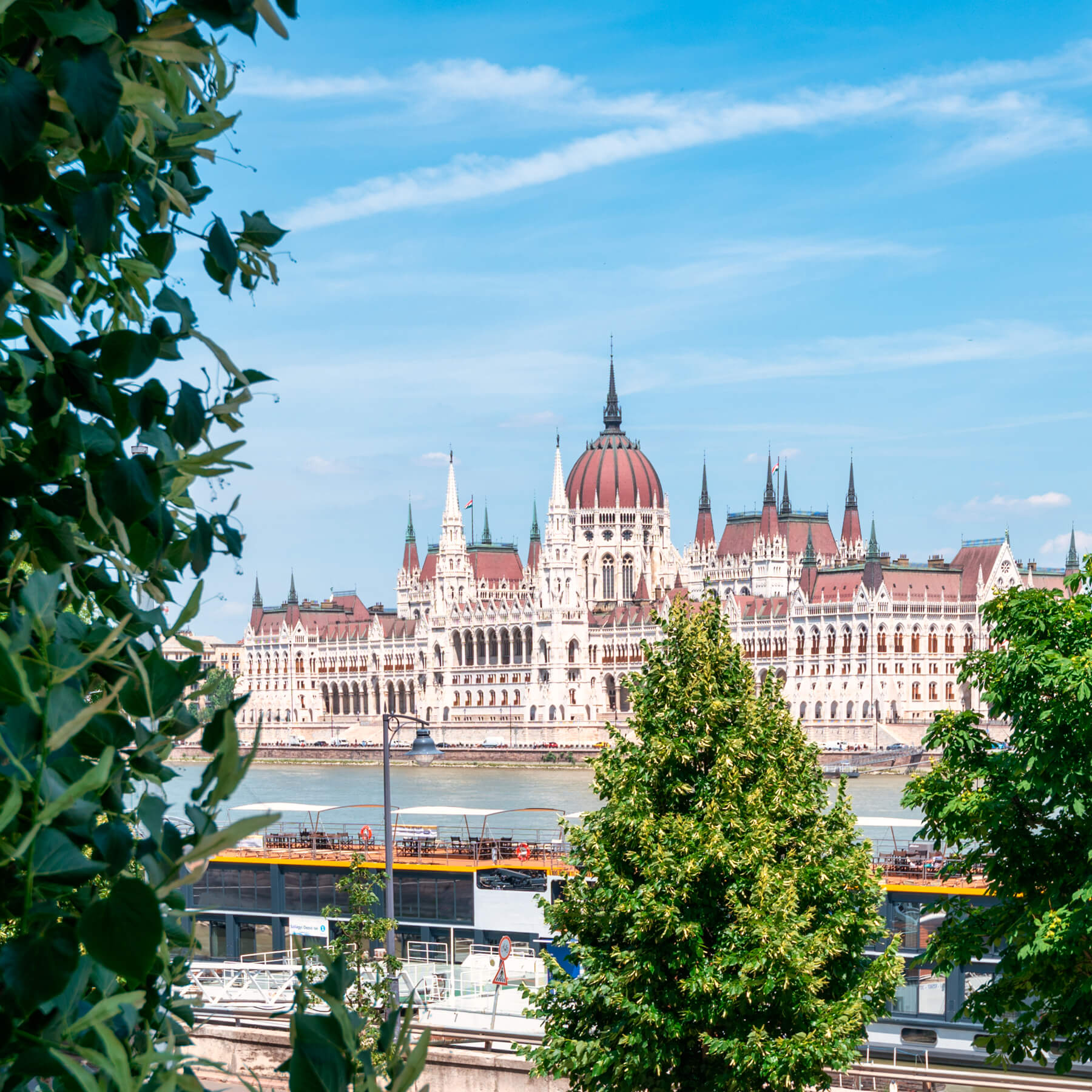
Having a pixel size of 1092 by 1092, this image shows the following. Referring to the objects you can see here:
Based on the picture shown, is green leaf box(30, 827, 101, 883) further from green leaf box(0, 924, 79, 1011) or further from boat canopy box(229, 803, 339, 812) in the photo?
boat canopy box(229, 803, 339, 812)

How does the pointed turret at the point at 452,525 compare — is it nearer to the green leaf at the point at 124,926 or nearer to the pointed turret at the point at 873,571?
the pointed turret at the point at 873,571

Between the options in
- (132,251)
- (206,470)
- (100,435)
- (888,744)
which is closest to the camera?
(100,435)

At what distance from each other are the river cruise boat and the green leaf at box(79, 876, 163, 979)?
17.5m

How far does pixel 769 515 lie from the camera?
11775 centimetres

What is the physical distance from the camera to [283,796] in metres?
66.9

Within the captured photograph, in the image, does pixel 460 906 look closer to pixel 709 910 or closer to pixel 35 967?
pixel 709 910

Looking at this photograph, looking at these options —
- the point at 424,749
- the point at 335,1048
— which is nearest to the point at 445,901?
the point at 424,749

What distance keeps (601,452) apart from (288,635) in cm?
3397

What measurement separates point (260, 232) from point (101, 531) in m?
0.68

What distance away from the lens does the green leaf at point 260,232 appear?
2436 mm

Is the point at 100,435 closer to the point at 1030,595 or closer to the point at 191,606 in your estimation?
the point at 191,606

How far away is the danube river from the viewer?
59.2m

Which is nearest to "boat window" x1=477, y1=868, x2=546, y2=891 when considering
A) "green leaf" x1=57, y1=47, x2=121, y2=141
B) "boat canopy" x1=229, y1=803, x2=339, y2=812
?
"boat canopy" x1=229, y1=803, x2=339, y2=812

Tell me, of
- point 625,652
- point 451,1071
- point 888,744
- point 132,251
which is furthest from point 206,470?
point 625,652
